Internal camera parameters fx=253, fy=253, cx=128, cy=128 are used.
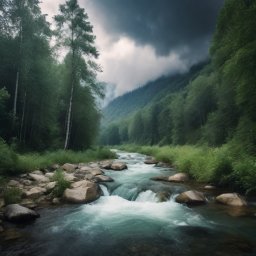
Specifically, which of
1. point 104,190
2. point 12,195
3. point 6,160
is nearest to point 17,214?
point 12,195

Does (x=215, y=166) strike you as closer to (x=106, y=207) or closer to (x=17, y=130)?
(x=106, y=207)

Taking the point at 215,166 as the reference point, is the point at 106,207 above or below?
below

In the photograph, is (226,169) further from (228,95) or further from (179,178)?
(228,95)

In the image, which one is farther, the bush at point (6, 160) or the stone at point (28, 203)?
the bush at point (6, 160)

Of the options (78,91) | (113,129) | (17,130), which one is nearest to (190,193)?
(17,130)

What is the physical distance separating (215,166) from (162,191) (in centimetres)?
347

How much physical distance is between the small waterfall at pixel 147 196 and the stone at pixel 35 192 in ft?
14.5

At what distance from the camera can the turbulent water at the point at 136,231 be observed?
649 centimetres

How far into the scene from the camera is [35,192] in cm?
1119

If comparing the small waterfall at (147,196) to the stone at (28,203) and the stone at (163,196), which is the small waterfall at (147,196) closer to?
the stone at (163,196)

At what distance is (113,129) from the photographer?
148125mm

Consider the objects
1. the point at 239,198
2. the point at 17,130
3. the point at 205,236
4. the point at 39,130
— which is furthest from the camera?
the point at 39,130

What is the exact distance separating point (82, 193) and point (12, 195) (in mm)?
2876

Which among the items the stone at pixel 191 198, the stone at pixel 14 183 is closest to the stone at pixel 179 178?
the stone at pixel 191 198
